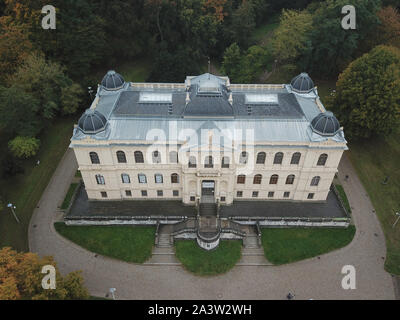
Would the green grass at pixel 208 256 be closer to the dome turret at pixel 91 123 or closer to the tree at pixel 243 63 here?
the dome turret at pixel 91 123

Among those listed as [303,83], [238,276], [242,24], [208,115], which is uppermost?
[242,24]

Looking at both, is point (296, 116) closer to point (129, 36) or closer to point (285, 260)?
point (285, 260)

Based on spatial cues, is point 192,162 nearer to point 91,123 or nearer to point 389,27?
point 91,123

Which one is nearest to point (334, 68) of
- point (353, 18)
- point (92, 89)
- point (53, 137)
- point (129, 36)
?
point (353, 18)

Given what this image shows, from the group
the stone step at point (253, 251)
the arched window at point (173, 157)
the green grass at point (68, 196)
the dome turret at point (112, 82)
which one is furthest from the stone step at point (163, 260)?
the dome turret at point (112, 82)

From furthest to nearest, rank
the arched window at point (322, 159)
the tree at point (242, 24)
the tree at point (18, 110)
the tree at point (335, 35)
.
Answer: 1. the tree at point (242, 24)
2. the tree at point (335, 35)
3. the tree at point (18, 110)
4. the arched window at point (322, 159)

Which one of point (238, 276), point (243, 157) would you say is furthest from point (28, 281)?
point (243, 157)
